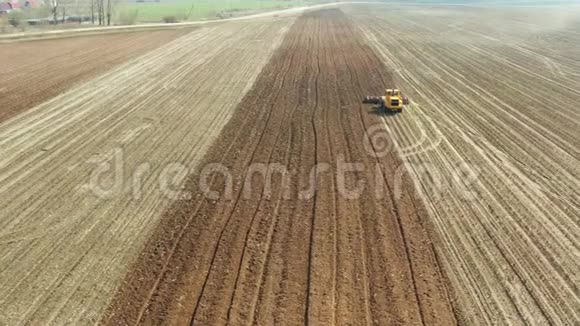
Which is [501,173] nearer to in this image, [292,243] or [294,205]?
[294,205]

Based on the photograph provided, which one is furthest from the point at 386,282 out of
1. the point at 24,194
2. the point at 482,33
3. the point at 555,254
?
the point at 482,33

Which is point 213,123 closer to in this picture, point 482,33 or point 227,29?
point 227,29

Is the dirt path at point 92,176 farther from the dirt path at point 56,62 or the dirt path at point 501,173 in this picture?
the dirt path at point 501,173

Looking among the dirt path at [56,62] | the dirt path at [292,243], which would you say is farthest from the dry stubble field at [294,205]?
the dirt path at [56,62]

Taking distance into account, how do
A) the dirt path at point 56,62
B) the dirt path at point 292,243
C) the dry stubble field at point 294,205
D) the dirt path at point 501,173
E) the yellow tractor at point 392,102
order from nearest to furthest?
the dirt path at point 292,243
the dry stubble field at point 294,205
the dirt path at point 501,173
the yellow tractor at point 392,102
the dirt path at point 56,62

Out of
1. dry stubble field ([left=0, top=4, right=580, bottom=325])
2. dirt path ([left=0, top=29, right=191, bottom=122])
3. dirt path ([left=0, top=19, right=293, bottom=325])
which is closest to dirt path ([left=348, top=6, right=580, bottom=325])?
dry stubble field ([left=0, top=4, right=580, bottom=325])

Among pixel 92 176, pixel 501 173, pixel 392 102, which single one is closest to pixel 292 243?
pixel 92 176
